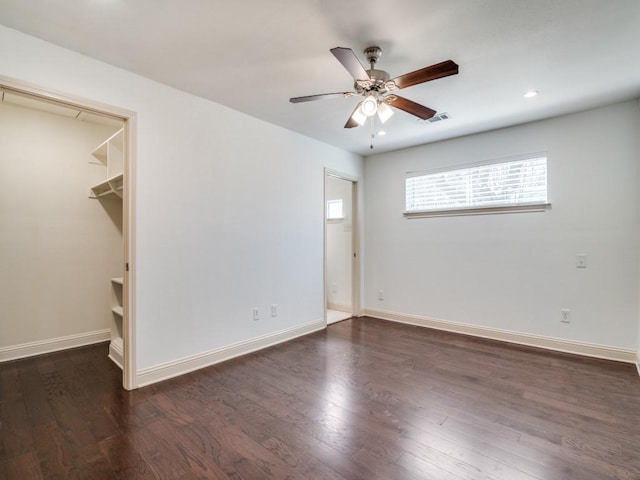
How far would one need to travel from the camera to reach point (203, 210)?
3.15 metres

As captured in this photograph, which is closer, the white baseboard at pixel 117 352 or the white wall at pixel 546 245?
the white baseboard at pixel 117 352

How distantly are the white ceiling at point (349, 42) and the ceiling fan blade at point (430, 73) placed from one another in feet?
1.01

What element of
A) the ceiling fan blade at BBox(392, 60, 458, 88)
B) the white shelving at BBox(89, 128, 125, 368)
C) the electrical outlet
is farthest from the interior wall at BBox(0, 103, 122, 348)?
the electrical outlet

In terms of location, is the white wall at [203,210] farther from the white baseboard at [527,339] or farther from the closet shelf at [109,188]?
the white baseboard at [527,339]

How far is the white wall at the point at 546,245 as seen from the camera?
10.7ft

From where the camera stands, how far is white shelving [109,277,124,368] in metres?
3.24

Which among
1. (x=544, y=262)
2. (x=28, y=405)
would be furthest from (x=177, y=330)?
(x=544, y=262)

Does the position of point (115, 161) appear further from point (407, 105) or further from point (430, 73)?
point (430, 73)

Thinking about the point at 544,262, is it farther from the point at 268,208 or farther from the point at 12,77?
the point at 12,77

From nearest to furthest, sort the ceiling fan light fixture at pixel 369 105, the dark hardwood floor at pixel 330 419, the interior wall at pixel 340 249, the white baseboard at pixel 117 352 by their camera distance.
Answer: the dark hardwood floor at pixel 330 419, the ceiling fan light fixture at pixel 369 105, the white baseboard at pixel 117 352, the interior wall at pixel 340 249

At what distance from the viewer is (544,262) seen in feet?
12.1

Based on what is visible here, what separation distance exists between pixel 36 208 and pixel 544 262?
5764mm

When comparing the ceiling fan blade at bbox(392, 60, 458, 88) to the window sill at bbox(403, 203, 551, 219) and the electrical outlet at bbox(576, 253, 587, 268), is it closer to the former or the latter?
the window sill at bbox(403, 203, 551, 219)

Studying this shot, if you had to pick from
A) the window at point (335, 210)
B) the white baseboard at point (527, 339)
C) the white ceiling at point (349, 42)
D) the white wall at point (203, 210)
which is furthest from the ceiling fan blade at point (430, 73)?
the window at point (335, 210)
